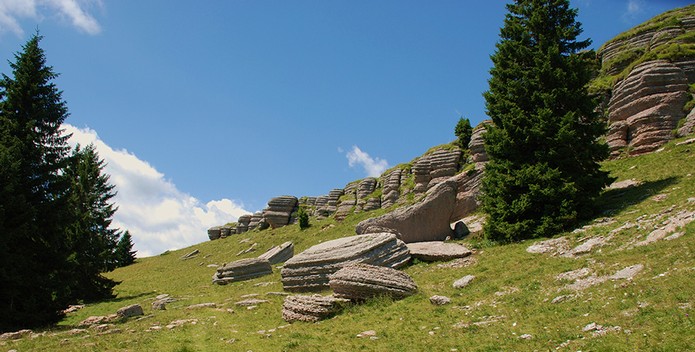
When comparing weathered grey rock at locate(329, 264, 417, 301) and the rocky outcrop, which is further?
the rocky outcrop

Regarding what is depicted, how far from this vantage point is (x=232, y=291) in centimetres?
2823

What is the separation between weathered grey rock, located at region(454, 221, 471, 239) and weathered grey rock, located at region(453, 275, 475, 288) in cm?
1190

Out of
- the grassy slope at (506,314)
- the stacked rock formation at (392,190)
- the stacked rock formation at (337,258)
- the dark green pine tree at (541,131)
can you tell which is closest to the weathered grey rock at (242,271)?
the grassy slope at (506,314)

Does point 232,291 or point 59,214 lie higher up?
point 59,214

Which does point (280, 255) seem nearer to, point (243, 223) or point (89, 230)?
point (89, 230)

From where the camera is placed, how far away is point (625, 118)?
1501 inches

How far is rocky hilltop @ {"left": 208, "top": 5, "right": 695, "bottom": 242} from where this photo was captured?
3122 centimetres

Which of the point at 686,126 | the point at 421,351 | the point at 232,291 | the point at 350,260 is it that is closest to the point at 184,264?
the point at 232,291

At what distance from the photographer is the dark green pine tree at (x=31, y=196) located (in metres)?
20.0

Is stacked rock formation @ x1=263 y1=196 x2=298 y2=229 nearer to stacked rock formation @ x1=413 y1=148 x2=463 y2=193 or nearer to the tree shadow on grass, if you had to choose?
stacked rock formation @ x1=413 y1=148 x2=463 y2=193

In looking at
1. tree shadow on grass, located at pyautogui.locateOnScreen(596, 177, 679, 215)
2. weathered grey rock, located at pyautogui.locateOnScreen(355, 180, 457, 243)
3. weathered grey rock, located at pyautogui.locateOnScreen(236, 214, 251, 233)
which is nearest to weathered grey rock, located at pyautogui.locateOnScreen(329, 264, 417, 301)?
weathered grey rock, located at pyautogui.locateOnScreen(355, 180, 457, 243)

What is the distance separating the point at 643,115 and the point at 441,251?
85.5 feet

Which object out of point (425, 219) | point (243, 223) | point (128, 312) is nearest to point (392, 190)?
point (425, 219)

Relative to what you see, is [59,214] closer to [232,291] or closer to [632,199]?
[232,291]
